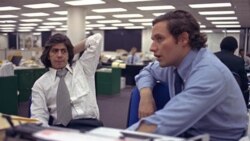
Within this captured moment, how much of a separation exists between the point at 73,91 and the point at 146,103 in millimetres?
786

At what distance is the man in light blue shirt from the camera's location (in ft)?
2.75

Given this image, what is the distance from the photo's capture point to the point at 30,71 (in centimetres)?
611

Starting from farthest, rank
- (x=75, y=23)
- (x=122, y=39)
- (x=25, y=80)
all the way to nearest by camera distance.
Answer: (x=122, y=39), (x=75, y=23), (x=25, y=80)

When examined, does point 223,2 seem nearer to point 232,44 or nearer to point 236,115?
point 232,44

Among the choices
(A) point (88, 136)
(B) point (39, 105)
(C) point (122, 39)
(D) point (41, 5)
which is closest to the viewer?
(A) point (88, 136)

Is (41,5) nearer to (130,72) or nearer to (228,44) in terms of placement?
(130,72)

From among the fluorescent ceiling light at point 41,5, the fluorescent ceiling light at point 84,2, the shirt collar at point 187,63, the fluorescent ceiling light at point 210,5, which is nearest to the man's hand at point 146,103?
the shirt collar at point 187,63

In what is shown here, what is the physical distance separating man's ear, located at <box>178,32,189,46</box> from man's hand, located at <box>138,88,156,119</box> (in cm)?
34

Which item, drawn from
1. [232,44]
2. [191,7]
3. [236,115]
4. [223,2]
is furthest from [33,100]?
[191,7]

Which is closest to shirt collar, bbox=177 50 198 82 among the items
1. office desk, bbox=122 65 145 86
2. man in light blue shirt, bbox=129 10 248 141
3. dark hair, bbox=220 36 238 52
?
man in light blue shirt, bbox=129 10 248 141

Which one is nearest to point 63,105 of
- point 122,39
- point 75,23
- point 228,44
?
point 228,44

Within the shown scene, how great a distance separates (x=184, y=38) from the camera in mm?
1025

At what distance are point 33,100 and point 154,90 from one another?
816mm

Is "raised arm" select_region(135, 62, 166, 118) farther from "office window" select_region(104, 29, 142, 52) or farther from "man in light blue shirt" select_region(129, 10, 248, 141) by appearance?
"office window" select_region(104, 29, 142, 52)
